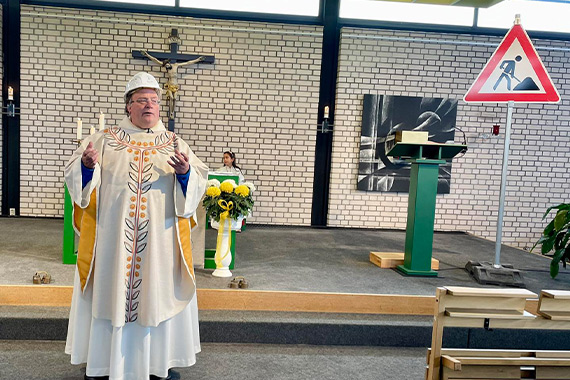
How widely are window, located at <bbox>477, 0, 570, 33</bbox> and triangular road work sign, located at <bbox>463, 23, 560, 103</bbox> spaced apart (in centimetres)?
397

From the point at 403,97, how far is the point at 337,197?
1.84 m

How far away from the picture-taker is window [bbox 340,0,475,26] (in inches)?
290

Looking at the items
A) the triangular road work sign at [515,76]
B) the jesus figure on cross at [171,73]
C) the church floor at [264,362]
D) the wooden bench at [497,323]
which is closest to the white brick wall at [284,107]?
the jesus figure on cross at [171,73]

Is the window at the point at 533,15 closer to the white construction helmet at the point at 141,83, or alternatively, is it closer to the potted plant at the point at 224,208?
the potted plant at the point at 224,208

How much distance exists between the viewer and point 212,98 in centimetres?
724

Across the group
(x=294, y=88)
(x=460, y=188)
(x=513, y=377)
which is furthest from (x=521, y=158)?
(x=513, y=377)

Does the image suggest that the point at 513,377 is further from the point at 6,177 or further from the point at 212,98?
the point at 6,177

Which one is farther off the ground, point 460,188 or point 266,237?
point 460,188

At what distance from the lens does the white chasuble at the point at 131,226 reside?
8.40 feet

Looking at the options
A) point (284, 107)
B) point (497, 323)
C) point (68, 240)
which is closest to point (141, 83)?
point (497, 323)

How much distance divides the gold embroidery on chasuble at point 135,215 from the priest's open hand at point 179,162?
0.52ft

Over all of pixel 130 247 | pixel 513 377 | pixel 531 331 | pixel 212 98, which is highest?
pixel 212 98

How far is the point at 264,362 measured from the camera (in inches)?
124

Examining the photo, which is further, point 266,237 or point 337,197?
point 337,197
